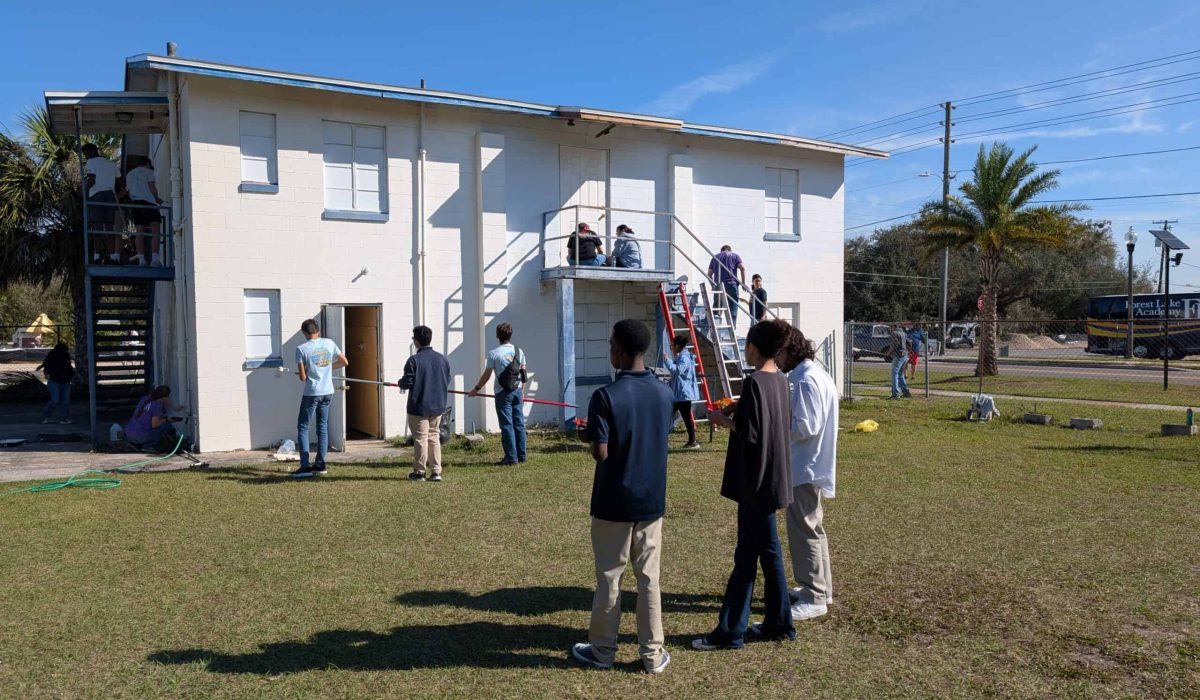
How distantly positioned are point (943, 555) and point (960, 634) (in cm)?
173

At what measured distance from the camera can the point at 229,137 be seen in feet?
40.1

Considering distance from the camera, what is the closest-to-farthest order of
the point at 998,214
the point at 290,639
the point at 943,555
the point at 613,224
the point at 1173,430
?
the point at 290,639, the point at 943,555, the point at 1173,430, the point at 613,224, the point at 998,214

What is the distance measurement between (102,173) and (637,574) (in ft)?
41.6

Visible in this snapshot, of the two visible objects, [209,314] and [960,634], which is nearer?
[960,634]

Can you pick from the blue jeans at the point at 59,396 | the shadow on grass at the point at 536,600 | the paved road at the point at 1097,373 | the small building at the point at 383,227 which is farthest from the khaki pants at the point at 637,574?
the paved road at the point at 1097,373

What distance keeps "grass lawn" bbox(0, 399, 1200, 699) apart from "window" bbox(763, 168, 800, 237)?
8564mm

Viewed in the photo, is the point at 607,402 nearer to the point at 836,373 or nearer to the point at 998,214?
the point at 836,373

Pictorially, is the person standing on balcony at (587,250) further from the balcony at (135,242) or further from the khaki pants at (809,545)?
the khaki pants at (809,545)

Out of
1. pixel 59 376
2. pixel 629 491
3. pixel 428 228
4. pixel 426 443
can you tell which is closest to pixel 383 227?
pixel 428 228

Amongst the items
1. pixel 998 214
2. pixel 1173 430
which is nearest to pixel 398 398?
pixel 1173 430

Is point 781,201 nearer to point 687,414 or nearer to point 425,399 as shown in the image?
point 687,414

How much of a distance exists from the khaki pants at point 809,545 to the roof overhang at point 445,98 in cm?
1024

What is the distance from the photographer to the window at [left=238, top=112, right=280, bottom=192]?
12430 mm

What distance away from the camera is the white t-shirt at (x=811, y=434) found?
510 centimetres
